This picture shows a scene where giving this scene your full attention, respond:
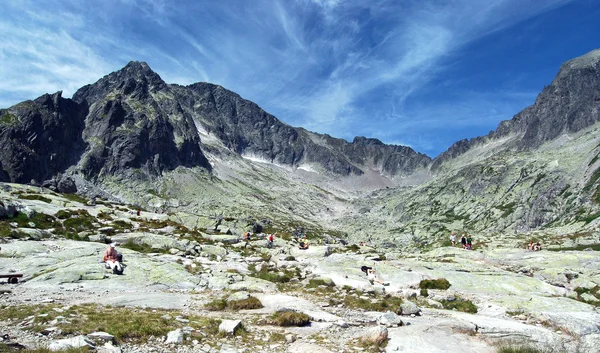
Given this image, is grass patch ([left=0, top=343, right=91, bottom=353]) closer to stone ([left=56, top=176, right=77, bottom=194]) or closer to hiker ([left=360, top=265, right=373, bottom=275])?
hiker ([left=360, top=265, right=373, bottom=275])

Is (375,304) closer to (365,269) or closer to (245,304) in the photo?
(245,304)

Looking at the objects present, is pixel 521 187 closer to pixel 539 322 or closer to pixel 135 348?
pixel 539 322

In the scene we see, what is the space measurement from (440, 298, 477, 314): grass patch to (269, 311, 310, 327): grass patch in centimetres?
1050

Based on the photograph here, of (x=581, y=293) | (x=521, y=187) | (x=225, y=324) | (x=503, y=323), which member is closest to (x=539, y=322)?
(x=503, y=323)

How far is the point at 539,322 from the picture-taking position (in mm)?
18062

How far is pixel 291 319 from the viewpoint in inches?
625

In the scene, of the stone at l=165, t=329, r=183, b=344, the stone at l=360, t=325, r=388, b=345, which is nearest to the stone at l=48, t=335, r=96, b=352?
the stone at l=165, t=329, r=183, b=344

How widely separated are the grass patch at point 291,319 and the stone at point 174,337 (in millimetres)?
4581

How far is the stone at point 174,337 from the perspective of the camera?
1269 cm

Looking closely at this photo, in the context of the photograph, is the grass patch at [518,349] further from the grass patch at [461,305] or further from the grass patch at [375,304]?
the grass patch at [461,305]

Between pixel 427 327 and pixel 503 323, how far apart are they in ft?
15.2

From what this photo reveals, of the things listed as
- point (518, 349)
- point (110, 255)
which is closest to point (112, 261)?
point (110, 255)

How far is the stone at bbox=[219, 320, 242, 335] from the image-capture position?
14.2m

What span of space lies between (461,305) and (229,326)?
1487cm
